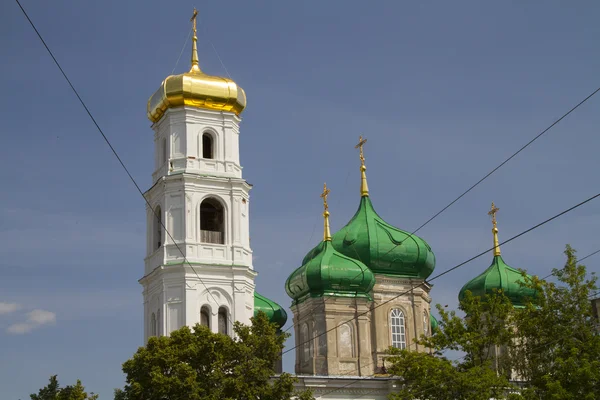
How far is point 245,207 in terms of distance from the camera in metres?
48.4

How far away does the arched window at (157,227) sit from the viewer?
47875 millimetres

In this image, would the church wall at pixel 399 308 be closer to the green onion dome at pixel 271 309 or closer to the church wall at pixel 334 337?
the church wall at pixel 334 337

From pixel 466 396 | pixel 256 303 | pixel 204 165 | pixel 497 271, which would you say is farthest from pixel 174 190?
pixel 497 271

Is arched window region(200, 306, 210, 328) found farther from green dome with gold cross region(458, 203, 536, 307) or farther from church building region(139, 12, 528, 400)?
green dome with gold cross region(458, 203, 536, 307)

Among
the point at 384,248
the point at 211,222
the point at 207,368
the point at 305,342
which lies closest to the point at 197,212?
the point at 211,222

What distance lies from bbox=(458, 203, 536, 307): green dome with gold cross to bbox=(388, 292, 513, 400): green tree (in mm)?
15472

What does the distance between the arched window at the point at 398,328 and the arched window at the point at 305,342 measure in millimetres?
3777

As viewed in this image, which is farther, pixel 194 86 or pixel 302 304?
pixel 302 304

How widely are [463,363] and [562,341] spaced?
405 cm

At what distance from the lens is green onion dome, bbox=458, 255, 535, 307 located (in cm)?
5803

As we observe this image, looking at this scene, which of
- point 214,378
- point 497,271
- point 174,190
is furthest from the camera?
point 497,271

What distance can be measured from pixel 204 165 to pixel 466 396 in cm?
1526

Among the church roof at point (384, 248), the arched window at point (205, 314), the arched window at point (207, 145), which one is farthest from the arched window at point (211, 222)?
the church roof at point (384, 248)

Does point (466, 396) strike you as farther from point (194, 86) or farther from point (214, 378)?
point (194, 86)
